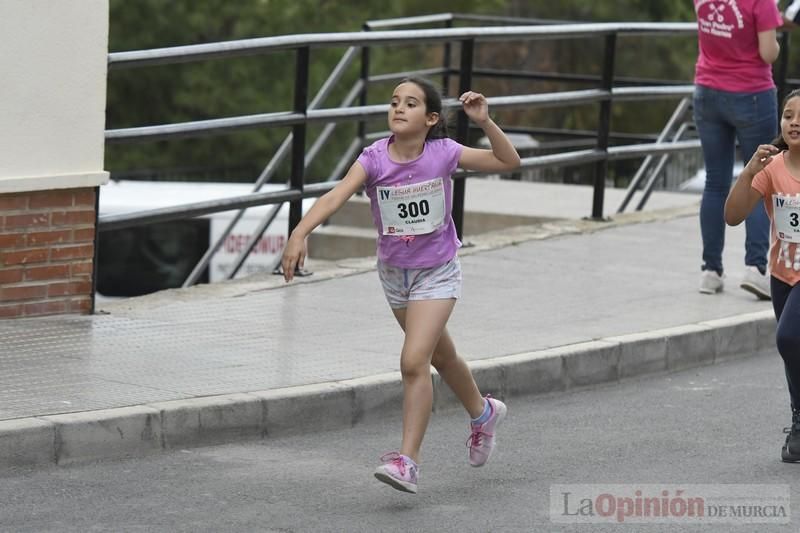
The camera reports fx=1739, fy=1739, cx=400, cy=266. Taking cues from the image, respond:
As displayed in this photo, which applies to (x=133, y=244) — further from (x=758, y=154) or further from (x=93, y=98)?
(x=758, y=154)

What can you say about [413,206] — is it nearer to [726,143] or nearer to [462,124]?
[726,143]

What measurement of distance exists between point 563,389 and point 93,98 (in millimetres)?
2658

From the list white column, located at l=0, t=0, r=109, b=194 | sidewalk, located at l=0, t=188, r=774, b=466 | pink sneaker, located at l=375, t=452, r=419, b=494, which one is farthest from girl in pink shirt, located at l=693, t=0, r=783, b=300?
pink sneaker, located at l=375, t=452, r=419, b=494

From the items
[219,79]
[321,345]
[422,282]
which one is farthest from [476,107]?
[219,79]

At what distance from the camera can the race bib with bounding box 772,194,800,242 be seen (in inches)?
259

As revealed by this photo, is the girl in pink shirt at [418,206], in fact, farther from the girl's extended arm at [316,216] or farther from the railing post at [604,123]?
the railing post at [604,123]

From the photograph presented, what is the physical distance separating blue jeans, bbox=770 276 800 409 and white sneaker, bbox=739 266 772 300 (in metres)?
3.01

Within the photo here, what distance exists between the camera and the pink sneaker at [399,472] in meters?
5.81

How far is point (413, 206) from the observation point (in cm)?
617

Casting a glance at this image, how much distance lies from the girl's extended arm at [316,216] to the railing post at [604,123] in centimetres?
634

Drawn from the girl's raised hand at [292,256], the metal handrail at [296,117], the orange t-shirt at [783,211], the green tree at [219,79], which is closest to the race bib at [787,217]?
the orange t-shirt at [783,211]

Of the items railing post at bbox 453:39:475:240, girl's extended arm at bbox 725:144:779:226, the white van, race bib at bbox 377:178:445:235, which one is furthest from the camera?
the white van

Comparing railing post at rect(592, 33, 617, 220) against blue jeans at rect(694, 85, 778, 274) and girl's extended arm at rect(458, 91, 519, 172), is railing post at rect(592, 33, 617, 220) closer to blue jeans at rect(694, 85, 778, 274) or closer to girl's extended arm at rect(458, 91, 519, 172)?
blue jeans at rect(694, 85, 778, 274)

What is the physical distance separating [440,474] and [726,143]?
4.13m
